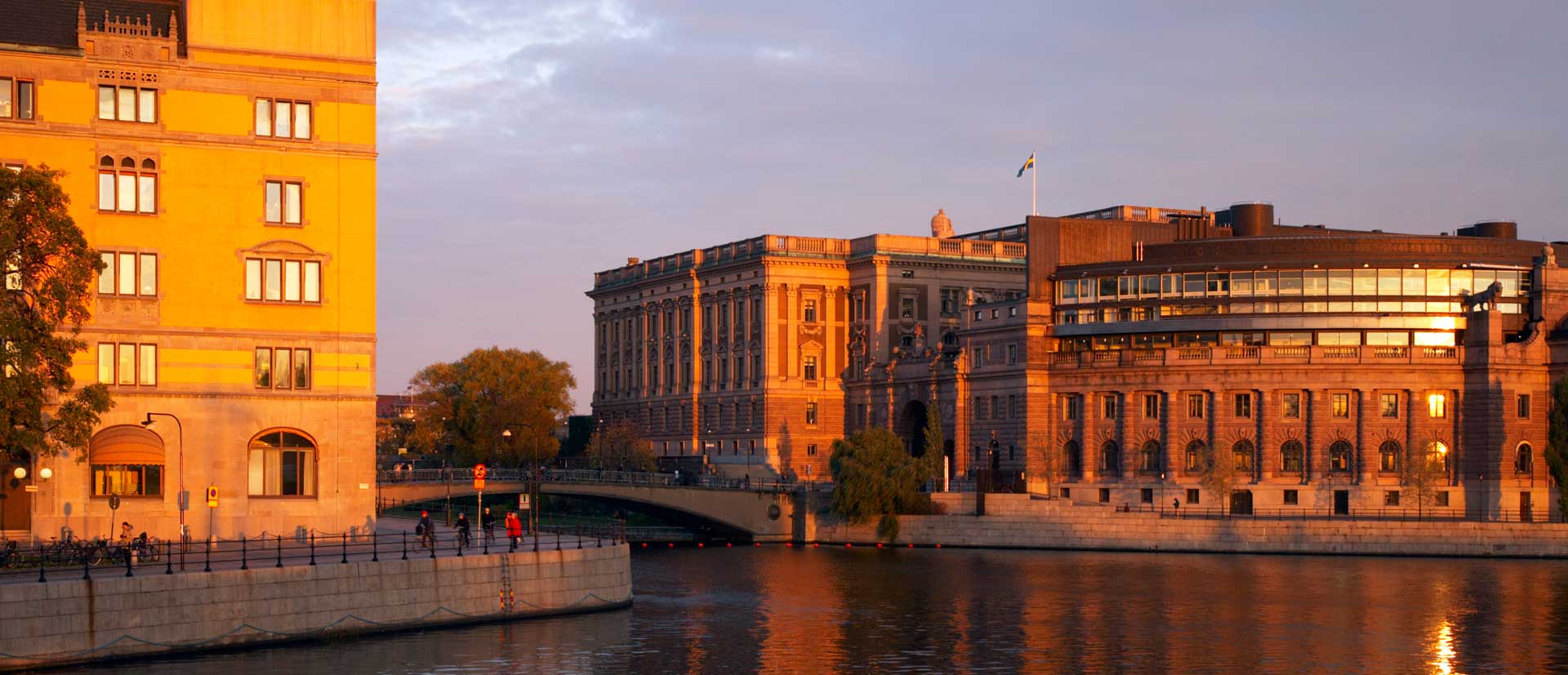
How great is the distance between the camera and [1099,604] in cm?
8600

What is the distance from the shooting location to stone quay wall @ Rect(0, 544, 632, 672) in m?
55.6

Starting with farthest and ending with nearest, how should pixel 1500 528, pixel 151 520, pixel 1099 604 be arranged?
pixel 1500 528
pixel 1099 604
pixel 151 520

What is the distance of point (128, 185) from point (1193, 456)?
269ft

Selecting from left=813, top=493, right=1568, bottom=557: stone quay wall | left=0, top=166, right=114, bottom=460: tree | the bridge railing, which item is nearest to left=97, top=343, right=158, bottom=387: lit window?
left=0, top=166, right=114, bottom=460: tree

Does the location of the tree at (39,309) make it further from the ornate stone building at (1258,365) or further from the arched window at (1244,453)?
the arched window at (1244,453)

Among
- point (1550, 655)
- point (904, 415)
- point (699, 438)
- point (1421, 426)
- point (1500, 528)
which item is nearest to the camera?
point (1550, 655)

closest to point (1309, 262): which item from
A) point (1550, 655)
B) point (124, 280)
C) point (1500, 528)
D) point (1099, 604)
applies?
point (1500, 528)

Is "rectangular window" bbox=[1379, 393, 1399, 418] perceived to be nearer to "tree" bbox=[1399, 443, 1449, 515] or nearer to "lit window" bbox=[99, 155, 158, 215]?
"tree" bbox=[1399, 443, 1449, 515]

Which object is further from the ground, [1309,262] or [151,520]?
[1309,262]

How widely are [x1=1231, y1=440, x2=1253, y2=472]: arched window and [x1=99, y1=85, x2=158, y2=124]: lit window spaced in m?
81.3

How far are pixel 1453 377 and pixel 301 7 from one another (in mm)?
83910

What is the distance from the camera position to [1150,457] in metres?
140

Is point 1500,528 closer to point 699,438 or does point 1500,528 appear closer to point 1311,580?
point 1311,580

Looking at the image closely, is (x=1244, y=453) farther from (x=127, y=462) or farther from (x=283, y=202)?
(x=127, y=462)
